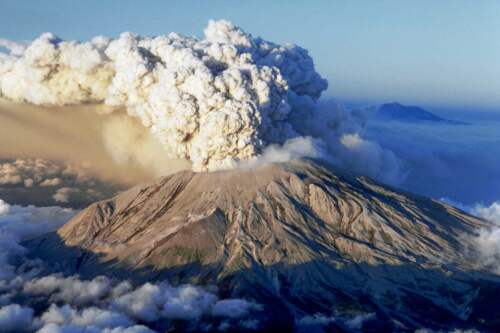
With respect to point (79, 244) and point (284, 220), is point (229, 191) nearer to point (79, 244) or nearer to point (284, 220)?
point (284, 220)

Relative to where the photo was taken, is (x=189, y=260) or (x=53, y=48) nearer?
(x=189, y=260)

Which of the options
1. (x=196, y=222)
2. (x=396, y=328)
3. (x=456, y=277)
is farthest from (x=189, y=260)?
(x=456, y=277)

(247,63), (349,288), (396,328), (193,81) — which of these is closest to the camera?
(396,328)

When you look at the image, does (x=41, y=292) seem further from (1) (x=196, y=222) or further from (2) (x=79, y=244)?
(1) (x=196, y=222)

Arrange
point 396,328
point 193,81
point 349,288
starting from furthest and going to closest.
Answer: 1. point 193,81
2. point 349,288
3. point 396,328

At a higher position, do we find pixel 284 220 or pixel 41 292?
pixel 284 220

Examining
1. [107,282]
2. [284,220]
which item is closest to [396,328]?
[284,220]

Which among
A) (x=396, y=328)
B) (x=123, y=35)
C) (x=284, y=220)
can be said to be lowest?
(x=396, y=328)
